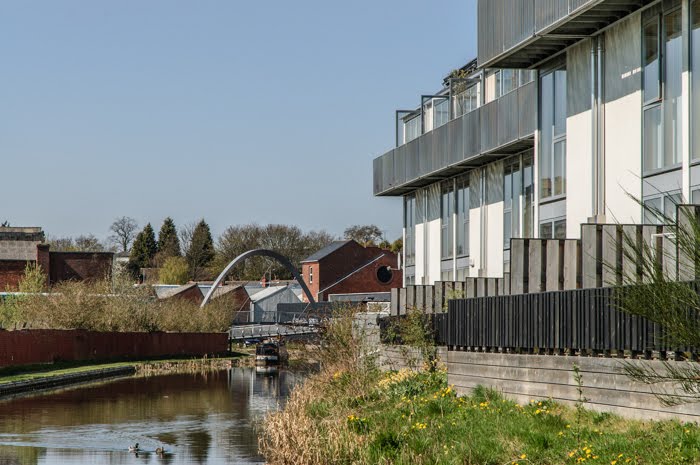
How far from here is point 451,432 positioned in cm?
1750

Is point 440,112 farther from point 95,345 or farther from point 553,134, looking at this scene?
point 95,345

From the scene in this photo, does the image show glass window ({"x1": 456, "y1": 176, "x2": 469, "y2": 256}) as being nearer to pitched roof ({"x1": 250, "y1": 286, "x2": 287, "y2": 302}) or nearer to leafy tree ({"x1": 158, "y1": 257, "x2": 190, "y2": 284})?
pitched roof ({"x1": 250, "y1": 286, "x2": 287, "y2": 302})

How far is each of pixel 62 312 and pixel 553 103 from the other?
38573 millimetres

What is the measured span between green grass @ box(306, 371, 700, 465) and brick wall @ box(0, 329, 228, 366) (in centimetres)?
2905

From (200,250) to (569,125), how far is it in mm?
116641

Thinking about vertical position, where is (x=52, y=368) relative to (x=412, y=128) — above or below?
below

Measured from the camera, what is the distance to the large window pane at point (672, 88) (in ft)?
66.2

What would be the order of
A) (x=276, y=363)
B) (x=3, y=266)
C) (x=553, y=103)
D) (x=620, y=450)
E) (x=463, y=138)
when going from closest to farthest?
1. (x=620, y=450)
2. (x=553, y=103)
3. (x=463, y=138)
4. (x=276, y=363)
5. (x=3, y=266)

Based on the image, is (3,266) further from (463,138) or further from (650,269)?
(650,269)

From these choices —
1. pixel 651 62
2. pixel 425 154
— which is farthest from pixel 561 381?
pixel 425 154

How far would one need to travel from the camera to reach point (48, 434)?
1072 inches

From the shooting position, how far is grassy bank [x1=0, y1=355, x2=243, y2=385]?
44750mm

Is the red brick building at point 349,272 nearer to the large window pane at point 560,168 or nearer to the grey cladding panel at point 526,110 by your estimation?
the grey cladding panel at point 526,110

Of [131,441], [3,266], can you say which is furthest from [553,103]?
[3,266]
